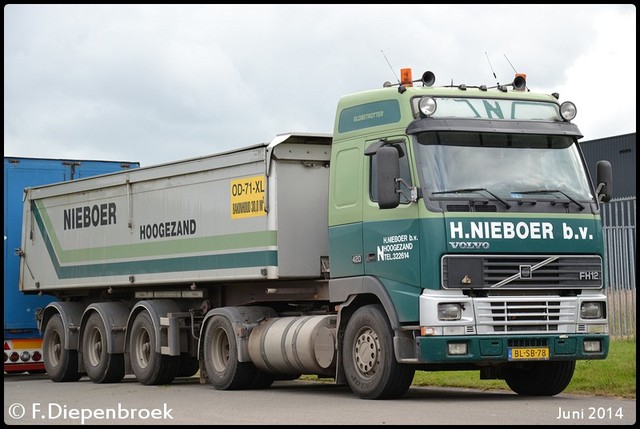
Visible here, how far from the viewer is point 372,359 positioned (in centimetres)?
1577

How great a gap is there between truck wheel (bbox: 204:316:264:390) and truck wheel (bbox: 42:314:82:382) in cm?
434

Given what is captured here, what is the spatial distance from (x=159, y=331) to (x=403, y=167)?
6.17 meters

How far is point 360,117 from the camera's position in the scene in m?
16.5

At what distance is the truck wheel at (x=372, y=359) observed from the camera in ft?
50.7

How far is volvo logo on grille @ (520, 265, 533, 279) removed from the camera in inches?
599

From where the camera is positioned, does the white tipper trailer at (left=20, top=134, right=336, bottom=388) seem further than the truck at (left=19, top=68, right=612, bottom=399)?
Yes

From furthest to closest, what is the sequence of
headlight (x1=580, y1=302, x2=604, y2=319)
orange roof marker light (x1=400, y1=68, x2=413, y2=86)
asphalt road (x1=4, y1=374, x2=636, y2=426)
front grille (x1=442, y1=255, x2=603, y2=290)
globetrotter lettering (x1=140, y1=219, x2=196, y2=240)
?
globetrotter lettering (x1=140, y1=219, x2=196, y2=240)
orange roof marker light (x1=400, y1=68, x2=413, y2=86)
headlight (x1=580, y1=302, x2=604, y2=319)
front grille (x1=442, y1=255, x2=603, y2=290)
asphalt road (x1=4, y1=374, x2=636, y2=426)

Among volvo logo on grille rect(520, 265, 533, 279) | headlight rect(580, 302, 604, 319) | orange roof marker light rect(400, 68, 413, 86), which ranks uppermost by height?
orange roof marker light rect(400, 68, 413, 86)

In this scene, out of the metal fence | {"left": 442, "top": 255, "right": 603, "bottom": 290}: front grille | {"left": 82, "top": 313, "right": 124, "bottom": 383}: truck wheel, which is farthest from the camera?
the metal fence

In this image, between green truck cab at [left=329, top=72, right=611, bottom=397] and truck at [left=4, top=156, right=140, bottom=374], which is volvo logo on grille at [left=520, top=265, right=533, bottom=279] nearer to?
green truck cab at [left=329, top=72, right=611, bottom=397]

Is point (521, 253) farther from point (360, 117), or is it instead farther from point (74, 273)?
point (74, 273)

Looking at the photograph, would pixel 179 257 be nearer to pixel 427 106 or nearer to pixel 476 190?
pixel 427 106

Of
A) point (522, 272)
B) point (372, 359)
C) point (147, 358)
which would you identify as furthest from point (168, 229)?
point (522, 272)

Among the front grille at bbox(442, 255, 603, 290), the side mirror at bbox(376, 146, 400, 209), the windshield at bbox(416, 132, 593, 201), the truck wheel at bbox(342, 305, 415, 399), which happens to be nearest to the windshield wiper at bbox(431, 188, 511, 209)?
the windshield at bbox(416, 132, 593, 201)
